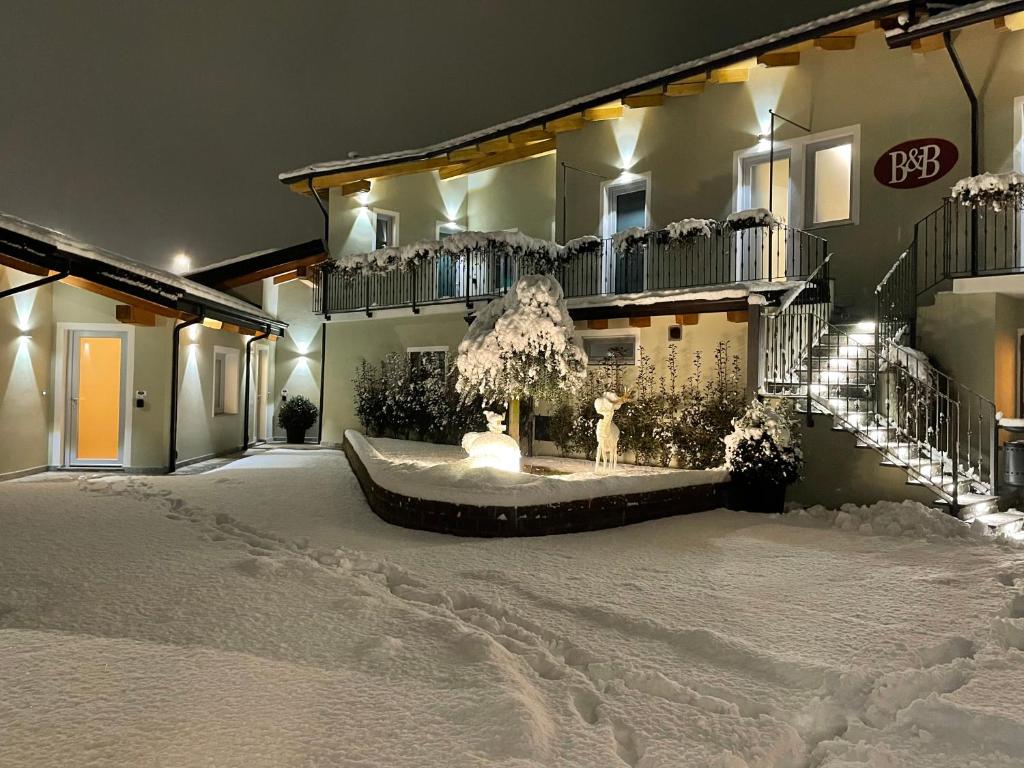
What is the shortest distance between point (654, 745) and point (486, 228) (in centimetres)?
1645

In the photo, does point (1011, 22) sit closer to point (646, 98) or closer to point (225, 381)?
point (646, 98)

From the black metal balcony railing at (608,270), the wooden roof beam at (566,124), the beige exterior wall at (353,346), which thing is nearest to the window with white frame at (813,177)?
the black metal balcony railing at (608,270)

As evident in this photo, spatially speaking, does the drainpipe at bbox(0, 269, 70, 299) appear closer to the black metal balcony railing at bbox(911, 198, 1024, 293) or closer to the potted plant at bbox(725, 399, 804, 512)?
the potted plant at bbox(725, 399, 804, 512)

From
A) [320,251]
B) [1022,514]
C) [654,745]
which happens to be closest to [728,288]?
[1022,514]

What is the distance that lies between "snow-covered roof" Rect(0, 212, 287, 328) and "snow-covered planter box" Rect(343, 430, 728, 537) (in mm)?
5139

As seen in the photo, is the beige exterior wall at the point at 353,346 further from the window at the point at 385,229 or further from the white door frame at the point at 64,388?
the white door frame at the point at 64,388

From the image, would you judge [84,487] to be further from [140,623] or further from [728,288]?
[728,288]

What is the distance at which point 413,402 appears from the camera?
51.9 feet

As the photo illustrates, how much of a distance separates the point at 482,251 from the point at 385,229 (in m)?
5.54

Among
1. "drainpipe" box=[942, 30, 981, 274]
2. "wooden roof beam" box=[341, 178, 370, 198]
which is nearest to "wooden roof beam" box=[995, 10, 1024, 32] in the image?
"drainpipe" box=[942, 30, 981, 274]

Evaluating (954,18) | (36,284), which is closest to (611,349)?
(954,18)

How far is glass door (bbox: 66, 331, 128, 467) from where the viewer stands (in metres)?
11.7

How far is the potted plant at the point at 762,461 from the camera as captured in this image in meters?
8.75

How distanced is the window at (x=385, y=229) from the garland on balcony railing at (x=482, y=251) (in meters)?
2.32
